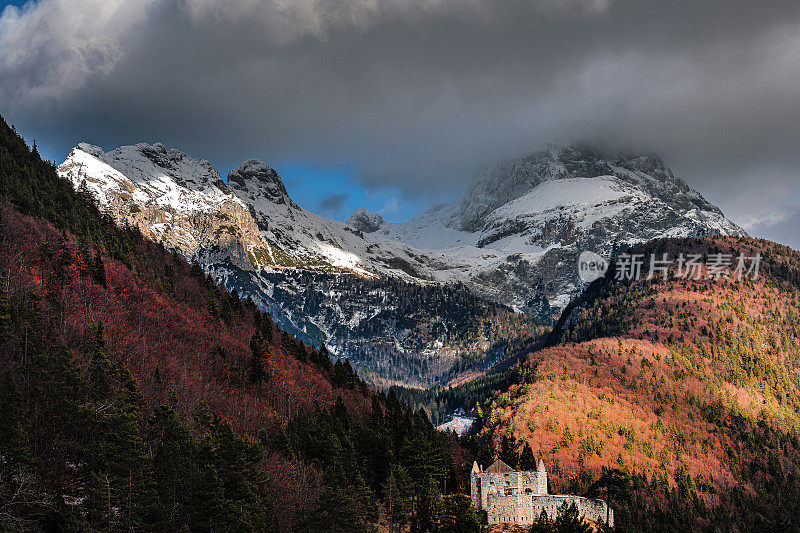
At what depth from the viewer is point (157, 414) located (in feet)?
221

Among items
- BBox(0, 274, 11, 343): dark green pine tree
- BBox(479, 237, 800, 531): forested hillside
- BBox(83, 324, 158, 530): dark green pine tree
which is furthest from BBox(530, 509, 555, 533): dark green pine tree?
BBox(479, 237, 800, 531): forested hillside

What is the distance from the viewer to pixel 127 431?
2119 inches

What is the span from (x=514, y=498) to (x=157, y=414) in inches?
1688

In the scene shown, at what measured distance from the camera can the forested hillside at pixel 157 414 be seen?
5206cm

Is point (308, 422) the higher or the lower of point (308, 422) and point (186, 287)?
the lower

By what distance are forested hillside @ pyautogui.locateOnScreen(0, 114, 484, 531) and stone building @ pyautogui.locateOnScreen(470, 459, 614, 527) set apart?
13.8 feet

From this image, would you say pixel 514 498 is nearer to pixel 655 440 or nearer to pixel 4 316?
pixel 4 316

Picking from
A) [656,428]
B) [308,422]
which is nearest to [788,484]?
[656,428]

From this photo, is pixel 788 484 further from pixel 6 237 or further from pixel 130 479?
pixel 6 237

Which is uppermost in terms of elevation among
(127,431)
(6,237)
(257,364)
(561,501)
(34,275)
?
(6,237)

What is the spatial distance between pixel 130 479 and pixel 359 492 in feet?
101

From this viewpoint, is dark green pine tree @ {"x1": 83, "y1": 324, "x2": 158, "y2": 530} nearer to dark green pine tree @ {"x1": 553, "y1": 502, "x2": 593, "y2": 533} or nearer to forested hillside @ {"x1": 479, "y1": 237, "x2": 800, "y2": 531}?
dark green pine tree @ {"x1": 553, "y1": 502, "x2": 593, "y2": 533}

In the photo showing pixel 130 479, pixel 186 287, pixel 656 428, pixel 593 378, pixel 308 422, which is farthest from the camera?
pixel 593 378

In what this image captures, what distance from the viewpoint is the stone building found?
69.2 metres
